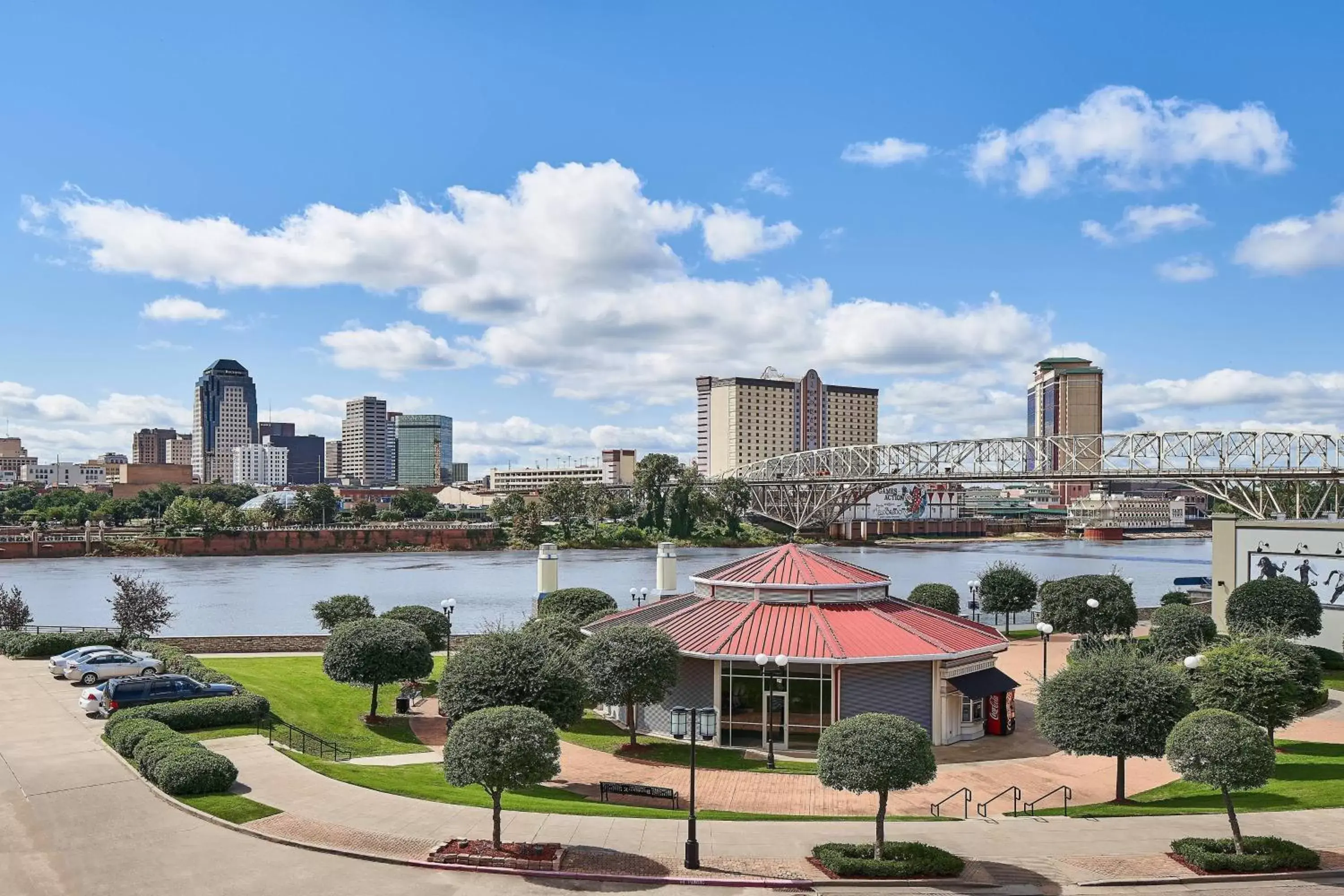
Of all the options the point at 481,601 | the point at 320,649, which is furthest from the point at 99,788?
the point at 481,601

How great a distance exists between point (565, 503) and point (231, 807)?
124733mm

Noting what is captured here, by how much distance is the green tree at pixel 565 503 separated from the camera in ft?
472

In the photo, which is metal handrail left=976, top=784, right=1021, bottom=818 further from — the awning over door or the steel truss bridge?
the steel truss bridge

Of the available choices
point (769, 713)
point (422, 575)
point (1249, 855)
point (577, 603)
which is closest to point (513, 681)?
point (769, 713)

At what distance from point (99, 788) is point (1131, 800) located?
72.4ft

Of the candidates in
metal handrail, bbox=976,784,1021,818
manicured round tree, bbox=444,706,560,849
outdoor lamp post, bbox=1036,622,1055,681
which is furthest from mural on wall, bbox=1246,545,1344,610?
manicured round tree, bbox=444,706,560,849

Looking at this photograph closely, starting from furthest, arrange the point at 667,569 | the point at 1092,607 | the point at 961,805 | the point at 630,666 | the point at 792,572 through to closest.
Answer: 1. the point at 667,569
2. the point at 1092,607
3. the point at 792,572
4. the point at 630,666
5. the point at 961,805

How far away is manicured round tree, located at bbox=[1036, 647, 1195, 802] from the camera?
22.1 m

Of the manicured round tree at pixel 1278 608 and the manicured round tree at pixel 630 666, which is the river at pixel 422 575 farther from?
the manicured round tree at pixel 1278 608

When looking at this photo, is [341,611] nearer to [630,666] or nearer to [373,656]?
[373,656]

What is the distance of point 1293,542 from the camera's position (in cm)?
4247

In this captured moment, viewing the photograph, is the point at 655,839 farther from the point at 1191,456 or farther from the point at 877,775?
the point at 1191,456

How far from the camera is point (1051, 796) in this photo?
78.7 feet

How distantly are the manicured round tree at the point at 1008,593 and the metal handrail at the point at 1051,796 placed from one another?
29.3 m
